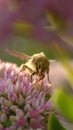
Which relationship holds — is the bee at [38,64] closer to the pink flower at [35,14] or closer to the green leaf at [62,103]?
the green leaf at [62,103]

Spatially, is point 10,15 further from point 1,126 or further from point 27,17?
point 1,126

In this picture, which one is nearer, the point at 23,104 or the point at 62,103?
the point at 62,103

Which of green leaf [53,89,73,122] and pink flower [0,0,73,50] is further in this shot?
green leaf [53,89,73,122]

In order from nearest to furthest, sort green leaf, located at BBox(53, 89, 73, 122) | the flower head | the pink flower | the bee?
the pink flower → green leaf, located at BBox(53, 89, 73, 122) → the flower head → the bee

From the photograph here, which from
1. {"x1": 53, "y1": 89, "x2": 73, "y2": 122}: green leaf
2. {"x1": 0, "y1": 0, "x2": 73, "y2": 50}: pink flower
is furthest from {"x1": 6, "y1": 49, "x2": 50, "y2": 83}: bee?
{"x1": 0, "y1": 0, "x2": 73, "y2": 50}: pink flower

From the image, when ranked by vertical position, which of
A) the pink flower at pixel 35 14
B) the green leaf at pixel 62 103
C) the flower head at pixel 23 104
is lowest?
the pink flower at pixel 35 14

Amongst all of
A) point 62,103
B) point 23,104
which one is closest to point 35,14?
point 62,103

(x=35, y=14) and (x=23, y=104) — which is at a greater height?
(x=23, y=104)

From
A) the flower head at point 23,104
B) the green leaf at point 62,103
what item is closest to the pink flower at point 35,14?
the green leaf at point 62,103

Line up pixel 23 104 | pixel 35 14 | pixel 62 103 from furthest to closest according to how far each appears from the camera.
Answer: pixel 23 104
pixel 62 103
pixel 35 14

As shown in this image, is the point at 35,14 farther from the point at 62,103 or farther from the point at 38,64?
the point at 38,64

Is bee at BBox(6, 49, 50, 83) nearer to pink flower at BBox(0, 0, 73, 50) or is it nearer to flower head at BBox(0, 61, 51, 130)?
flower head at BBox(0, 61, 51, 130)
